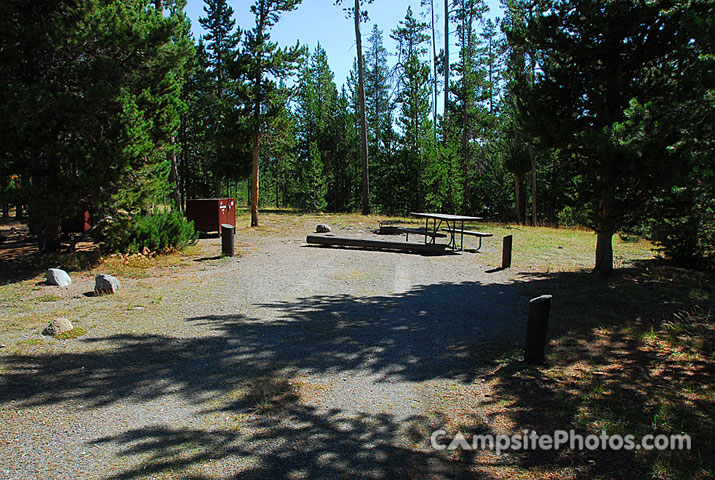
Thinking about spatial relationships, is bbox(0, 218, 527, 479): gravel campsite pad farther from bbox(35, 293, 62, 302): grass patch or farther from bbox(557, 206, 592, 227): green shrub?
bbox(557, 206, 592, 227): green shrub

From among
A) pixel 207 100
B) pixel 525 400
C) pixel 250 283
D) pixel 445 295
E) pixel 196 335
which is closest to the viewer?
pixel 525 400

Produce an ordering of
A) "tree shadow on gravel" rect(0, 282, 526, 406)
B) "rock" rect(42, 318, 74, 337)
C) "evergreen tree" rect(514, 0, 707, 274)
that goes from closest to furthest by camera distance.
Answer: "tree shadow on gravel" rect(0, 282, 526, 406), "rock" rect(42, 318, 74, 337), "evergreen tree" rect(514, 0, 707, 274)

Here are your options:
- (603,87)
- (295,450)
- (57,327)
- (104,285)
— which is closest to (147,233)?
(104,285)

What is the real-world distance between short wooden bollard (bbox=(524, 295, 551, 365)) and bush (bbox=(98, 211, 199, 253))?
29.1 ft

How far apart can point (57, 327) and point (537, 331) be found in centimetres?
553

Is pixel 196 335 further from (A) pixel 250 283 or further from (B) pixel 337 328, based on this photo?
(A) pixel 250 283

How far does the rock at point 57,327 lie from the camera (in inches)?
210

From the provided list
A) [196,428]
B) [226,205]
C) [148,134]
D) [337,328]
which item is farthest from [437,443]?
[226,205]

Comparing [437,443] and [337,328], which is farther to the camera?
[337,328]

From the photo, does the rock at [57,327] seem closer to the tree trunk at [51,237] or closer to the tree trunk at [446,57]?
the tree trunk at [51,237]

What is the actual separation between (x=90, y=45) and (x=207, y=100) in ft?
66.5

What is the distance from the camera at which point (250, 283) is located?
339 inches

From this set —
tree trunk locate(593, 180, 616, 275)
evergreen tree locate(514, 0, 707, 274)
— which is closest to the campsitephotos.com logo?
evergreen tree locate(514, 0, 707, 274)

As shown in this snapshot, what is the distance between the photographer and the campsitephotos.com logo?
10.5 ft
